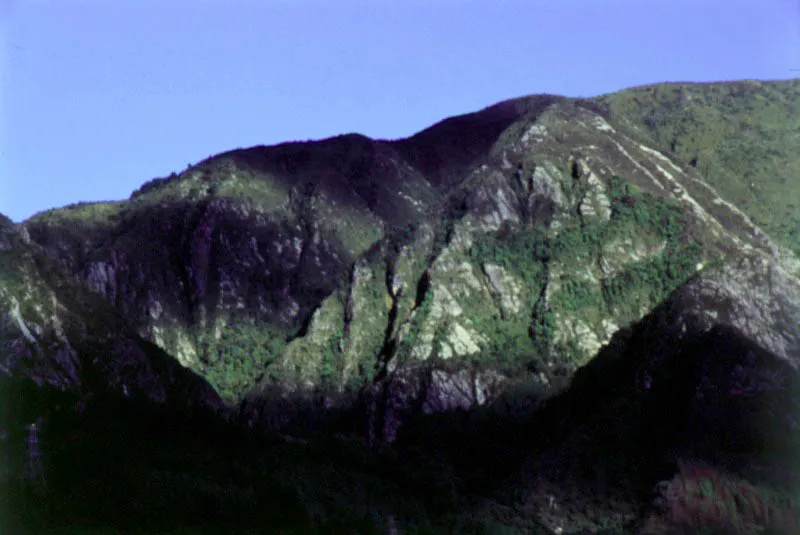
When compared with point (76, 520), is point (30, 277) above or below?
above

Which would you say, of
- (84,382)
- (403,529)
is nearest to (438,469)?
(403,529)

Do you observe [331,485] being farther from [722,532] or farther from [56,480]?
[722,532]

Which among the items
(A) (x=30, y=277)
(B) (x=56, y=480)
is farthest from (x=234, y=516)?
(A) (x=30, y=277)

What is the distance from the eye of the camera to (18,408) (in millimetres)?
119625

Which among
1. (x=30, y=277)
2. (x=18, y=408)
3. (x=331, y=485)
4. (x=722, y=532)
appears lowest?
(x=722, y=532)

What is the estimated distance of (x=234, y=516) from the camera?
419 feet

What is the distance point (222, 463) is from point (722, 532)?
70.1 m

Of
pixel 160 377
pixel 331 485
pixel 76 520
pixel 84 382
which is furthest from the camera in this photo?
pixel 160 377

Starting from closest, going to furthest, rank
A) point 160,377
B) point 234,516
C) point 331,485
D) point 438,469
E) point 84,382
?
1. point 234,516
2. point 84,382
3. point 331,485
4. point 160,377
5. point 438,469

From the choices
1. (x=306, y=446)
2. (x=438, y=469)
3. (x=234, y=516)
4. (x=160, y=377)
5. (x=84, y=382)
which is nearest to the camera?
(x=234, y=516)

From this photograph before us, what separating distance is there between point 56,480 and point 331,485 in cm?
4027

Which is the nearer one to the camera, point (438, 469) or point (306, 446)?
point (306, 446)

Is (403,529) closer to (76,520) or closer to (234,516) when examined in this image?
(234,516)

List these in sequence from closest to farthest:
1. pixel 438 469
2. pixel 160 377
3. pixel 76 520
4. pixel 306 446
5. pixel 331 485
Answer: pixel 76 520, pixel 331 485, pixel 160 377, pixel 306 446, pixel 438 469
